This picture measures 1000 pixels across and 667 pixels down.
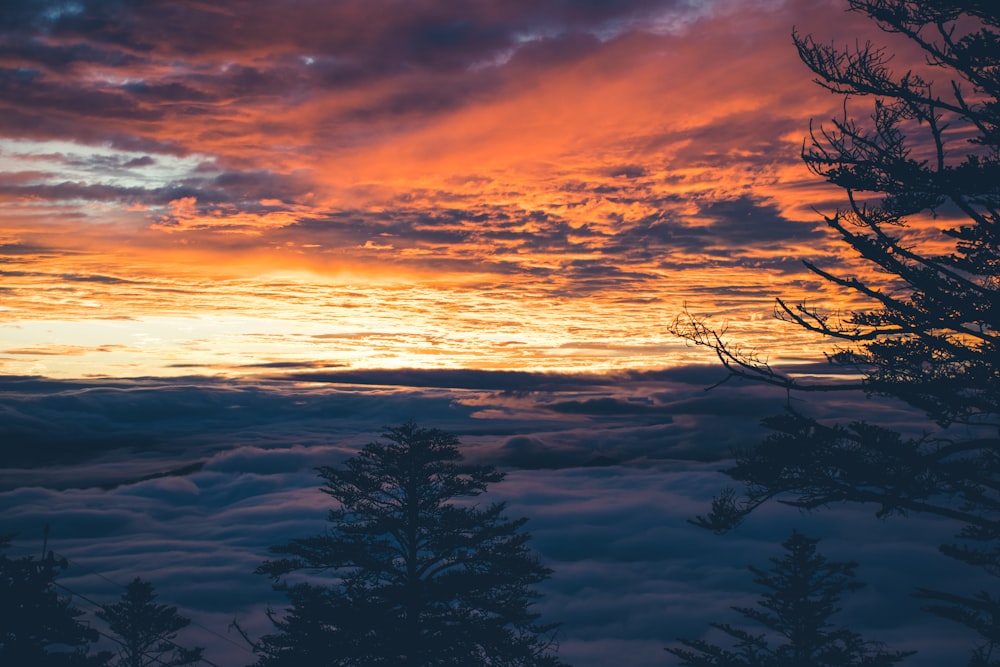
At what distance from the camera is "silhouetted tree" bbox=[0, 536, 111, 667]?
79.8 feet

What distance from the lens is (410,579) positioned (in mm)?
23031

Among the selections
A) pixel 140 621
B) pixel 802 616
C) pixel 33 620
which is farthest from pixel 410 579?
pixel 140 621

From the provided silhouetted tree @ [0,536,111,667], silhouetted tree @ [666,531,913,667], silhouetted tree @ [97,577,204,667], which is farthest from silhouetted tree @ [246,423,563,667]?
silhouetted tree @ [97,577,204,667]

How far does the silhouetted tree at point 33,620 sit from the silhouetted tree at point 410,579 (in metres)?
7.32

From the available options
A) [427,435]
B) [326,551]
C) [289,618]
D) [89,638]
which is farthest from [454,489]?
[89,638]

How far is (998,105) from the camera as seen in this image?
7891 millimetres

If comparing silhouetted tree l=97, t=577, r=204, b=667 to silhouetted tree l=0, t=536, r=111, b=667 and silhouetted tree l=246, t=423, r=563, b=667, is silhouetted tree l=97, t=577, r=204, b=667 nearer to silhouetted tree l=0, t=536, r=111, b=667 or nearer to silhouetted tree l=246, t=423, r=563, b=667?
silhouetted tree l=0, t=536, r=111, b=667

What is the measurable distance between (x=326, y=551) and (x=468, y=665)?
628 centimetres

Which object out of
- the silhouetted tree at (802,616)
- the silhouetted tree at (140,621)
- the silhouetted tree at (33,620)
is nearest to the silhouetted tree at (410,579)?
the silhouetted tree at (33,620)

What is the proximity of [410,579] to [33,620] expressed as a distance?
14045 millimetres

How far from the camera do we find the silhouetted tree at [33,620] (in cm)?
2431

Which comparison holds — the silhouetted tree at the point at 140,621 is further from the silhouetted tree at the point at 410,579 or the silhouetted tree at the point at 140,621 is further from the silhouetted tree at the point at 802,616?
the silhouetted tree at the point at 802,616

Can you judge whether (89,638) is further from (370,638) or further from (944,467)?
(944,467)

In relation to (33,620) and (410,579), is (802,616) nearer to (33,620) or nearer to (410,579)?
(410,579)
